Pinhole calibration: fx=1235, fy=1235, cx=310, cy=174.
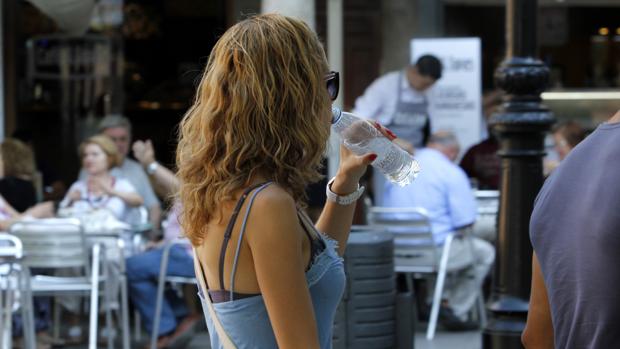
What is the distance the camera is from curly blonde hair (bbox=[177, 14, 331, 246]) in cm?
251

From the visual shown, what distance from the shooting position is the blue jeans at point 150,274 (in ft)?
27.1

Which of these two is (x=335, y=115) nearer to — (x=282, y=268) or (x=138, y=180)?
(x=282, y=268)

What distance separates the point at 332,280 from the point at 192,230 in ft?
1.03

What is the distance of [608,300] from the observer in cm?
239

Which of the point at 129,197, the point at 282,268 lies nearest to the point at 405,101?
the point at 129,197

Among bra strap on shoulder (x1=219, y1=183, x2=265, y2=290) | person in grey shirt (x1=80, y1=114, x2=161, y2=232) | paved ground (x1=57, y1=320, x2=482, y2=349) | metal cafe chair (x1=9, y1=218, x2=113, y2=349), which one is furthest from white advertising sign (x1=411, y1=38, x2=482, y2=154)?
bra strap on shoulder (x1=219, y1=183, x2=265, y2=290)

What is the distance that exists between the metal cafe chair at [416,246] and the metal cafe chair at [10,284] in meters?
2.50

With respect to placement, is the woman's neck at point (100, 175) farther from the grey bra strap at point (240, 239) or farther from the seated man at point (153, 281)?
the grey bra strap at point (240, 239)

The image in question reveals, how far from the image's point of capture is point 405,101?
9.91 metres

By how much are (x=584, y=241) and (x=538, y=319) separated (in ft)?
1.24

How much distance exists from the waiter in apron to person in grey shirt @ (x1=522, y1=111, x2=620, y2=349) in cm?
727

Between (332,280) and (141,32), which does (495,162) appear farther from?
(332,280)

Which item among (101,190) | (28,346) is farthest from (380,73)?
(28,346)

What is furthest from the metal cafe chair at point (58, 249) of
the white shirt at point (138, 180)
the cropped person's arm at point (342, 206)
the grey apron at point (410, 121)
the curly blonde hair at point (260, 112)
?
the curly blonde hair at point (260, 112)
